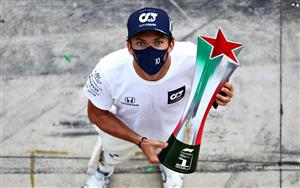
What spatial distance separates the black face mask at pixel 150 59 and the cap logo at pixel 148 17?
0.18m

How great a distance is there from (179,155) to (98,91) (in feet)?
2.33

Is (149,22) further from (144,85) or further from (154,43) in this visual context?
(144,85)

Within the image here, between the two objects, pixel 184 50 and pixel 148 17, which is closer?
pixel 148 17

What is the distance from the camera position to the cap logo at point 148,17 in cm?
323

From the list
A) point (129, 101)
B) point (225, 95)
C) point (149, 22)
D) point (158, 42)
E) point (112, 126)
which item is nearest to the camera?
point (149, 22)

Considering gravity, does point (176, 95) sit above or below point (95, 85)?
below

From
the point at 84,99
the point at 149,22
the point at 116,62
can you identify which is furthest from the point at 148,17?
the point at 84,99

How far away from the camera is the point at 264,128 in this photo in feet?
17.0

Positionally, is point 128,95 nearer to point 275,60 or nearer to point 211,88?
Answer: point 211,88

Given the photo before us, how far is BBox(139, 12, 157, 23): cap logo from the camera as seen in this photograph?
3.23 metres

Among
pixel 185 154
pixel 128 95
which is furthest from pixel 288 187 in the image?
pixel 128 95

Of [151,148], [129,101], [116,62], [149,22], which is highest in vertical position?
[149,22]

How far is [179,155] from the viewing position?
3.54 m

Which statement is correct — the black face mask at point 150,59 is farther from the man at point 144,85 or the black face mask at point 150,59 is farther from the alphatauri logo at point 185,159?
the alphatauri logo at point 185,159
